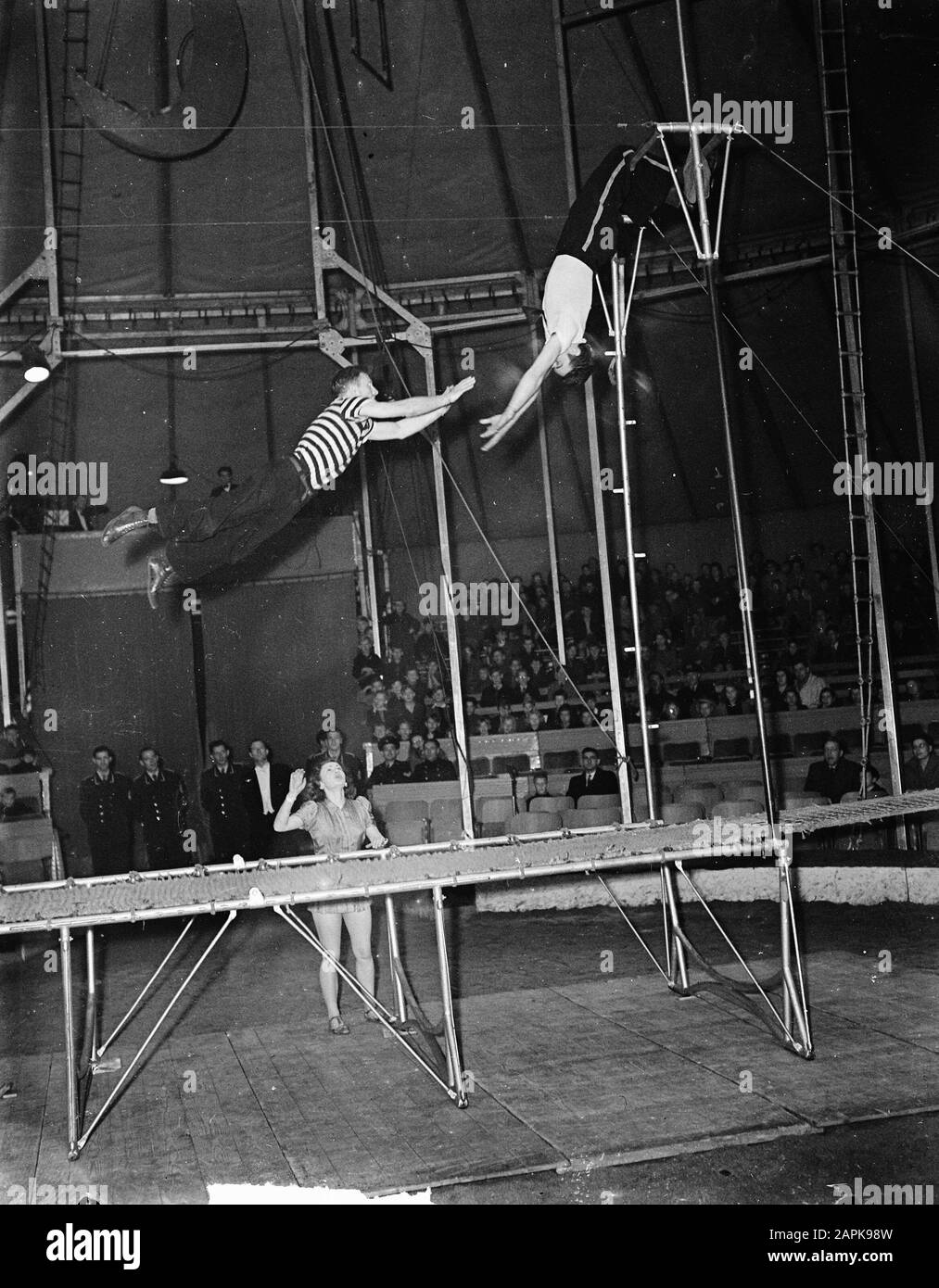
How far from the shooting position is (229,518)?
521 cm

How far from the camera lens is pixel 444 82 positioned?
30.4 feet

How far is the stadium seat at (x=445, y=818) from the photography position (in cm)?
816

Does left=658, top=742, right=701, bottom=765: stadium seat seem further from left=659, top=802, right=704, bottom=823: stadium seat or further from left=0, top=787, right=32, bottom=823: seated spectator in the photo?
left=0, top=787, right=32, bottom=823: seated spectator

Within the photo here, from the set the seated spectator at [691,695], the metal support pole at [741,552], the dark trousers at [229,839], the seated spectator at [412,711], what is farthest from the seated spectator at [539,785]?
the metal support pole at [741,552]

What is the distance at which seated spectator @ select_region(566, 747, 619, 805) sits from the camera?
8.30m

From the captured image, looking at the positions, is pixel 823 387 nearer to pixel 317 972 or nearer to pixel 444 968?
pixel 317 972

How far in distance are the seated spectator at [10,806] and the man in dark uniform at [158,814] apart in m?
0.90

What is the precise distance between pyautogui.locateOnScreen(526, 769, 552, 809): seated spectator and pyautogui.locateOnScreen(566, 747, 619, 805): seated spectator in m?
0.20

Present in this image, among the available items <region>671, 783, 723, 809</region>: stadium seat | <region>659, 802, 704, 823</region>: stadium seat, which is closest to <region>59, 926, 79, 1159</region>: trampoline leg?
<region>659, 802, 704, 823</region>: stadium seat

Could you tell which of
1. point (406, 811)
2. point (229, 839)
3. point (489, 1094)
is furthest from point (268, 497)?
point (406, 811)

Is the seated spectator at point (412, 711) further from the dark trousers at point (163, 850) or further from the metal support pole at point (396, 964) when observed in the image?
the metal support pole at point (396, 964)

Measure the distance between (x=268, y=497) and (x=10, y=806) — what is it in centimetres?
399
